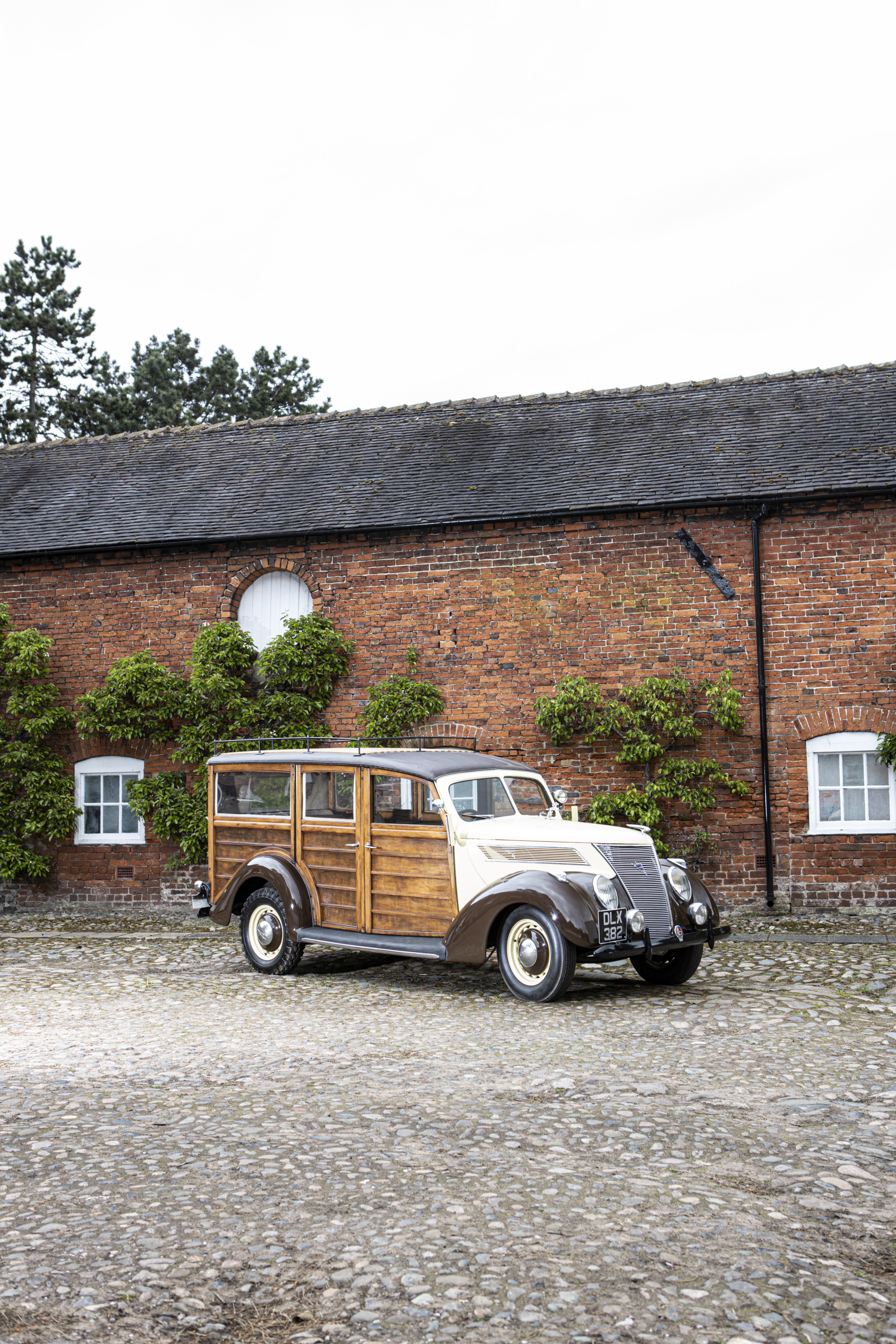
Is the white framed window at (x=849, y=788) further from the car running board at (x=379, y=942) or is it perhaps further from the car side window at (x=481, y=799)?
the car running board at (x=379, y=942)

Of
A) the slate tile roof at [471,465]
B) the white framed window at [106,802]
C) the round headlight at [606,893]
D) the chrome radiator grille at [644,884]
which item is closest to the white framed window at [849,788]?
the slate tile roof at [471,465]

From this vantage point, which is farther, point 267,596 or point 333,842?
point 267,596

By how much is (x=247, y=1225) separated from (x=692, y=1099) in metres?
2.50

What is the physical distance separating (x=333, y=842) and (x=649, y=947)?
113 inches

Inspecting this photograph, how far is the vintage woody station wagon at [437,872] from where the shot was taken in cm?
813

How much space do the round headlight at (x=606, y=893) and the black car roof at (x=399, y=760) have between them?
1594mm

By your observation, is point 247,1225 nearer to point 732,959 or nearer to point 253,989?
point 253,989

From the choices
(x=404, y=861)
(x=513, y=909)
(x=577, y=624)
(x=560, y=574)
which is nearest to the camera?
(x=513, y=909)

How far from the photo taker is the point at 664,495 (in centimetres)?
1332

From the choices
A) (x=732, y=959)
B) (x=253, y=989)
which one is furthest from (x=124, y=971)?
(x=732, y=959)

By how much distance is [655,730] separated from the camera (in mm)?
13227

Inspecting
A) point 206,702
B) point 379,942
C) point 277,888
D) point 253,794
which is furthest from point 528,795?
point 206,702

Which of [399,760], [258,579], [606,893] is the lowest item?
[606,893]

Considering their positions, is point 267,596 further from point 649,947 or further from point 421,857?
point 649,947
